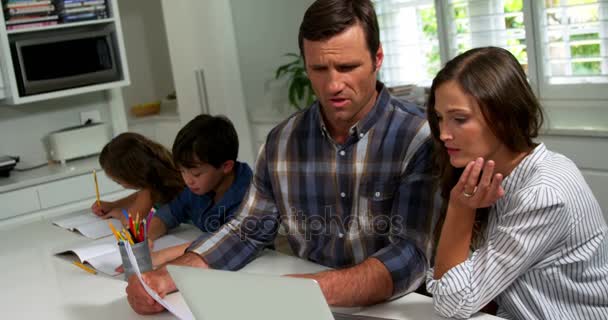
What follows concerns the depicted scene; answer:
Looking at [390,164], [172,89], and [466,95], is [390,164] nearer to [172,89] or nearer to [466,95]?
[466,95]

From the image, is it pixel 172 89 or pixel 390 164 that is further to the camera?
pixel 172 89

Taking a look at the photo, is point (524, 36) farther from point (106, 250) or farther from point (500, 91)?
point (106, 250)

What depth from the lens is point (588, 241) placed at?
1346mm

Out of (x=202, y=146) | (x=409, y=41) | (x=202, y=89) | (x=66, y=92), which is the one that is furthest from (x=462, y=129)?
(x=202, y=89)

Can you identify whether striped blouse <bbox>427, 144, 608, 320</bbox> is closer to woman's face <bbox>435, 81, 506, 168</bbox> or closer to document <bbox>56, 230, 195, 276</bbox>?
woman's face <bbox>435, 81, 506, 168</bbox>

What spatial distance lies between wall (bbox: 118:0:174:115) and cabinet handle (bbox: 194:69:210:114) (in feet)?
3.49

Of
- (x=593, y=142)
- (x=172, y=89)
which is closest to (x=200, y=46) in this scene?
(x=172, y=89)

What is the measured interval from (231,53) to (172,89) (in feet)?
3.73

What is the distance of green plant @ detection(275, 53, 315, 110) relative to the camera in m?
4.25

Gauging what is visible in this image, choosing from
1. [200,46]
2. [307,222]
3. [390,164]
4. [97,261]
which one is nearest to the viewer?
[390,164]

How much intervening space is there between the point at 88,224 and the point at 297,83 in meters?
2.11

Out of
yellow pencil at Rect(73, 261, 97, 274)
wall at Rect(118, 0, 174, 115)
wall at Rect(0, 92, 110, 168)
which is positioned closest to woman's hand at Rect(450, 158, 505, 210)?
yellow pencil at Rect(73, 261, 97, 274)

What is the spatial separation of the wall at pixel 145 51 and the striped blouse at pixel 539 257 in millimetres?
4294

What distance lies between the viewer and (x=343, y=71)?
5.23 ft
